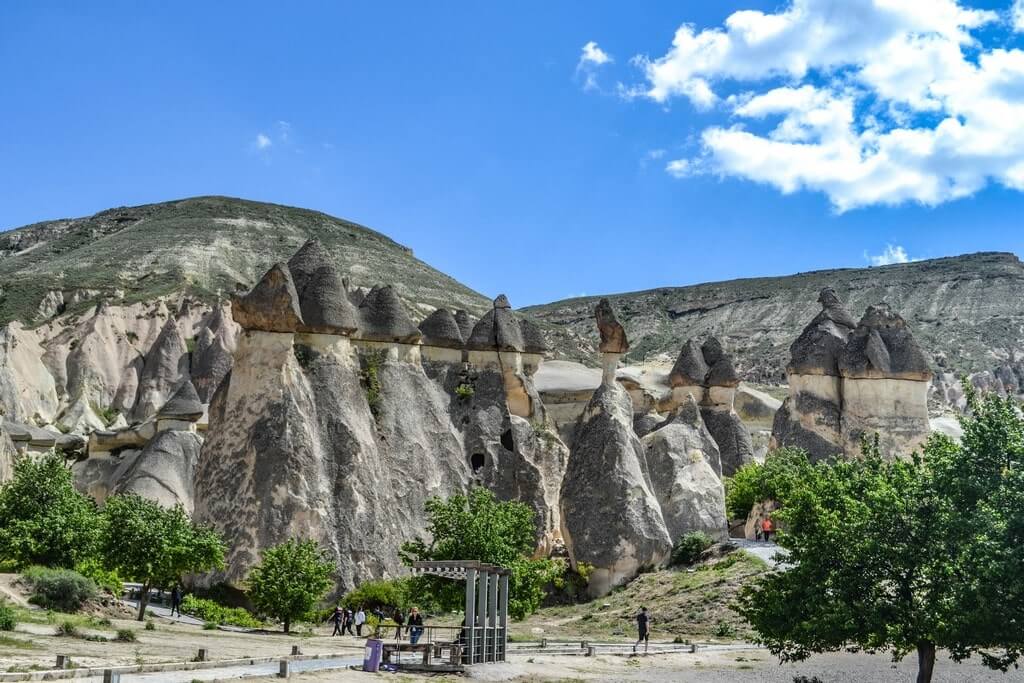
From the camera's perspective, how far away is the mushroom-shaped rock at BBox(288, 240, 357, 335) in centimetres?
3831

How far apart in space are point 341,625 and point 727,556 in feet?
45.3

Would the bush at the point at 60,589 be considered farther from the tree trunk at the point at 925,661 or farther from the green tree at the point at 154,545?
the tree trunk at the point at 925,661

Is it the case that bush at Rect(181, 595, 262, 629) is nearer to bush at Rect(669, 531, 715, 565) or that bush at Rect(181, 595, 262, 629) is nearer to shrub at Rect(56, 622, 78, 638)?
shrub at Rect(56, 622, 78, 638)

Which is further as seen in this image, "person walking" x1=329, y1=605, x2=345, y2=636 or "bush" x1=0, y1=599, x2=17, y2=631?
"person walking" x1=329, y1=605, x2=345, y2=636

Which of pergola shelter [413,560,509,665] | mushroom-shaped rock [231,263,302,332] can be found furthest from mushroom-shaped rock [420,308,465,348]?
pergola shelter [413,560,509,665]

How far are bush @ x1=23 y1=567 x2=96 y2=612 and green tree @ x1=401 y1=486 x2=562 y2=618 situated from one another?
327 inches

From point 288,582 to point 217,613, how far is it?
2.80 meters

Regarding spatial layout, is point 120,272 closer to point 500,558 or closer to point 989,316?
point 500,558

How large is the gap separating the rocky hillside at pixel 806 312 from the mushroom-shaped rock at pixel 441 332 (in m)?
70.3

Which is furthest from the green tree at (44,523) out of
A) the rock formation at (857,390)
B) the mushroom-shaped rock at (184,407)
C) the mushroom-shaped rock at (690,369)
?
the rock formation at (857,390)

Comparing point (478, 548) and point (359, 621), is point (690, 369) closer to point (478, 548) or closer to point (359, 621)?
point (478, 548)

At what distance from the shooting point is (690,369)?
53.1 meters

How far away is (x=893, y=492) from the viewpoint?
2078 cm

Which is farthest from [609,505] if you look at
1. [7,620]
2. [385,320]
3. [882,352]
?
[7,620]
